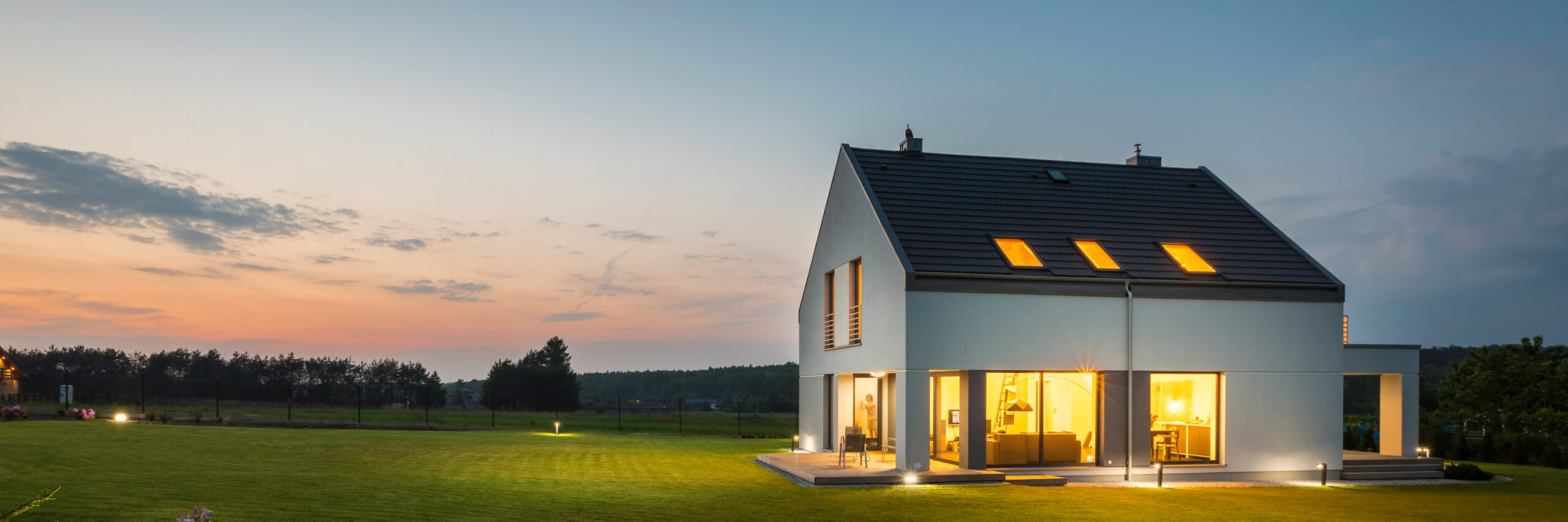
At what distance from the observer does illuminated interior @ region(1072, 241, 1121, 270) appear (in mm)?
15505

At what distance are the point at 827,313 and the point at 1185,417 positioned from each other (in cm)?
733

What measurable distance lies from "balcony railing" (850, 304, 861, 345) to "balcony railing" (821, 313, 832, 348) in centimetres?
179

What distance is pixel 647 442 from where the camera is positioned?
78.1 ft

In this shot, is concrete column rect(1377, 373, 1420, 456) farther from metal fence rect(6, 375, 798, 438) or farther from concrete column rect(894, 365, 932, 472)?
metal fence rect(6, 375, 798, 438)

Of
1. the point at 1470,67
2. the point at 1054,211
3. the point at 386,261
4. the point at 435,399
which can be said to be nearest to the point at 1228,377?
the point at 1054,211

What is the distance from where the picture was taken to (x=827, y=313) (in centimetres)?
1969

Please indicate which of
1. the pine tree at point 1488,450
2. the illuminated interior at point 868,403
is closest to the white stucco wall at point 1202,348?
the illuminated interior at point 868,403

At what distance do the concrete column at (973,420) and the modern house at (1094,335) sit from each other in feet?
0.07

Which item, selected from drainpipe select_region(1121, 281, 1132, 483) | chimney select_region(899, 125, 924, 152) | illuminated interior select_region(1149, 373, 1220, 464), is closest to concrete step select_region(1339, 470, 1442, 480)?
illuminated interior select_region(1149, 373, 1220, 464)

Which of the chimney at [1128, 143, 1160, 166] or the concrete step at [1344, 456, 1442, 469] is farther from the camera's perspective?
the chimney at [1128, 143, 1160, 166]

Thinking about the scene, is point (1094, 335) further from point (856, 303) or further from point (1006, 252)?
point (856, 303)

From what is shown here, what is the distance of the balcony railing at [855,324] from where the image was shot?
56.4 feet

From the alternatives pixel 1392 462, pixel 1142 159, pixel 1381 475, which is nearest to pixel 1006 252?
pixel 1142 159

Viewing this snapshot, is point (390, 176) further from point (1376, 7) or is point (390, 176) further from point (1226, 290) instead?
point (1376, 7)
